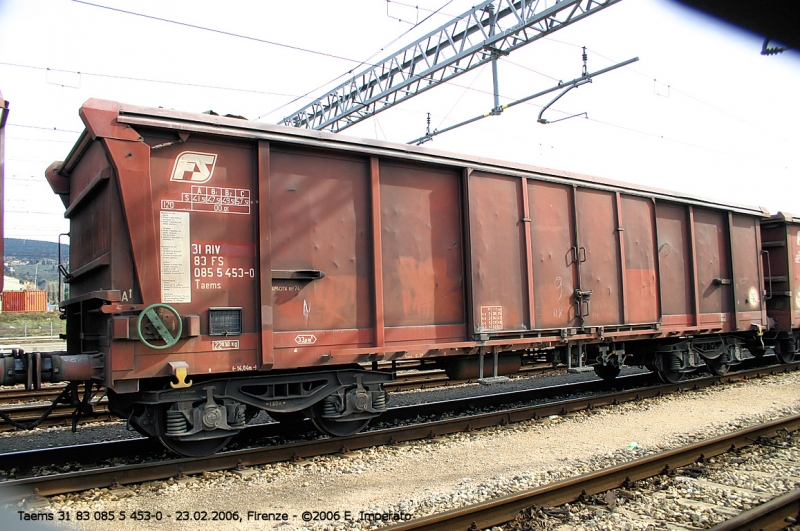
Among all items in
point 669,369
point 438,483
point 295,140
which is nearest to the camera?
point 438,483

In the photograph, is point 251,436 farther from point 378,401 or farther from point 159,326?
point 159,326

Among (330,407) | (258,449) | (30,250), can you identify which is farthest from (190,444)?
(30,250)

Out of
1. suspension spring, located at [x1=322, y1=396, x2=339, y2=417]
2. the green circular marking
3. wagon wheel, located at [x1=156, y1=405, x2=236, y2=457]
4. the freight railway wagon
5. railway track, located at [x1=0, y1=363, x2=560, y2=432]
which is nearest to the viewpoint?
the green circular marking

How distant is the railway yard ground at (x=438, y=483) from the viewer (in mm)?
4598

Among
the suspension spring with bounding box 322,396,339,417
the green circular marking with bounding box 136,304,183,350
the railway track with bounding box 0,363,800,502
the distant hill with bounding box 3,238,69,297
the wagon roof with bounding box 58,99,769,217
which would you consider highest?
the distant hill with bounding box 3,238,69,297

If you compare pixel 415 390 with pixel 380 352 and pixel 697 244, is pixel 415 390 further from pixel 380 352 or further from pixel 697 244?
pixel 697 244

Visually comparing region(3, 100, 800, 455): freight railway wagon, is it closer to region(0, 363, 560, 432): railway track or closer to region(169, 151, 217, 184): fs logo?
region(169, 151, 217, 184): fs logo

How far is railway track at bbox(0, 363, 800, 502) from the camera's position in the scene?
17.2 ft

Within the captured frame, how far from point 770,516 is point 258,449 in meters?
4.88

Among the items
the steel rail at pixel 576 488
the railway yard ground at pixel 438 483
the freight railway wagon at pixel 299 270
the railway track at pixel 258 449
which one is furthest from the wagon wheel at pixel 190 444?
the steel rail at pixel 576 488

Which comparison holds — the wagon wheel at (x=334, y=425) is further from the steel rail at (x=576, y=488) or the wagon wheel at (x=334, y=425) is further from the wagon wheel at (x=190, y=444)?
the steel rail at (x=576, y=488)

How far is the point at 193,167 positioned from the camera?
5.92m

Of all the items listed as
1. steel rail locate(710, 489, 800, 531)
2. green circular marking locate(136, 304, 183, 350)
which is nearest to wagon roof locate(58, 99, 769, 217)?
green circular marking locate(136, 304, 183, 350)

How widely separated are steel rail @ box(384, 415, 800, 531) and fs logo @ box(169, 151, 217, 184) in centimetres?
399
